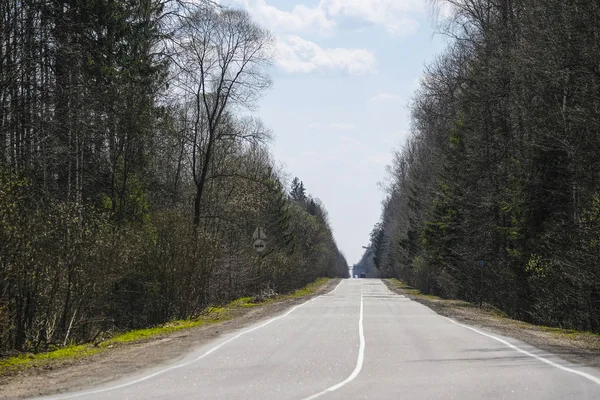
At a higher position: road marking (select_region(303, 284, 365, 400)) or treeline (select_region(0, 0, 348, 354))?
treeline (select_region(0, 0, 348, 354))

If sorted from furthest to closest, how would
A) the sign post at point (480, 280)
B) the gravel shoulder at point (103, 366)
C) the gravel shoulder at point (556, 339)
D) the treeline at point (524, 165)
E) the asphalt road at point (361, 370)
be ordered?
the sign post at point (480, 280), the treeline at point (524, 165), the gravel shoulder at point (556, 339), the gravel shoulder at point (103, 366), the asphalt road at point (361, 370)

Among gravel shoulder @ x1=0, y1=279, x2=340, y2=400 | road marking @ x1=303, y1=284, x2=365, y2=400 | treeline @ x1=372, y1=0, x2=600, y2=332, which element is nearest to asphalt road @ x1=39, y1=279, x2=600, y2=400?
road marking @ x1=303, y1=284, x2=365, y2=400

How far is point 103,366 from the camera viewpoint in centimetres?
1562

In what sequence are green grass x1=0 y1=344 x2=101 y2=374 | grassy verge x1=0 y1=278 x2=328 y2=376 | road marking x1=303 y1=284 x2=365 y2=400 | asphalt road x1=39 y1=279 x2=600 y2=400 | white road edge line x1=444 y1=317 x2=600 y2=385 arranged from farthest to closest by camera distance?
1. grassy verge x1=0 y1=278 x2=328 y2=376
2. green grass x1=0 y1=344 x2=101 y2=374
3. white road edge line x1=444 y1=317 x2=600 y2=385
4. road marking x1=303 y1=284 x2=365 y2=400
5. asphalt road x1=39 y1=279 x2=600 y2=400

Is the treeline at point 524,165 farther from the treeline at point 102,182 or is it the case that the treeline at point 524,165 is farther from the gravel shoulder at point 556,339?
the treeline at point 102,182

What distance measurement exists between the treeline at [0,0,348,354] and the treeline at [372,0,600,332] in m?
10.5

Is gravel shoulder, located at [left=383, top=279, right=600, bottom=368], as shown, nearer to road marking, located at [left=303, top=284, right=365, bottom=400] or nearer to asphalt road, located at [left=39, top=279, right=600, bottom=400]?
asphalt road, located at [left=39, top=279, right=600, bottom=400]

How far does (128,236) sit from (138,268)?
270 cm

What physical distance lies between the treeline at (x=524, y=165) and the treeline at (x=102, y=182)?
1048 centimetres

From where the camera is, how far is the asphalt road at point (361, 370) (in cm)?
1171

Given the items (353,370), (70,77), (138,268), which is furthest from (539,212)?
(353,370)

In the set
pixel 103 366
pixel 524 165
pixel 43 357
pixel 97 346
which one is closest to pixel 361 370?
pixel 103 366

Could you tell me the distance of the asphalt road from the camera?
11.7 m

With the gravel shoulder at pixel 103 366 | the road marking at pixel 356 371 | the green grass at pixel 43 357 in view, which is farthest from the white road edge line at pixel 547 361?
the green grass at pixel 43 357
